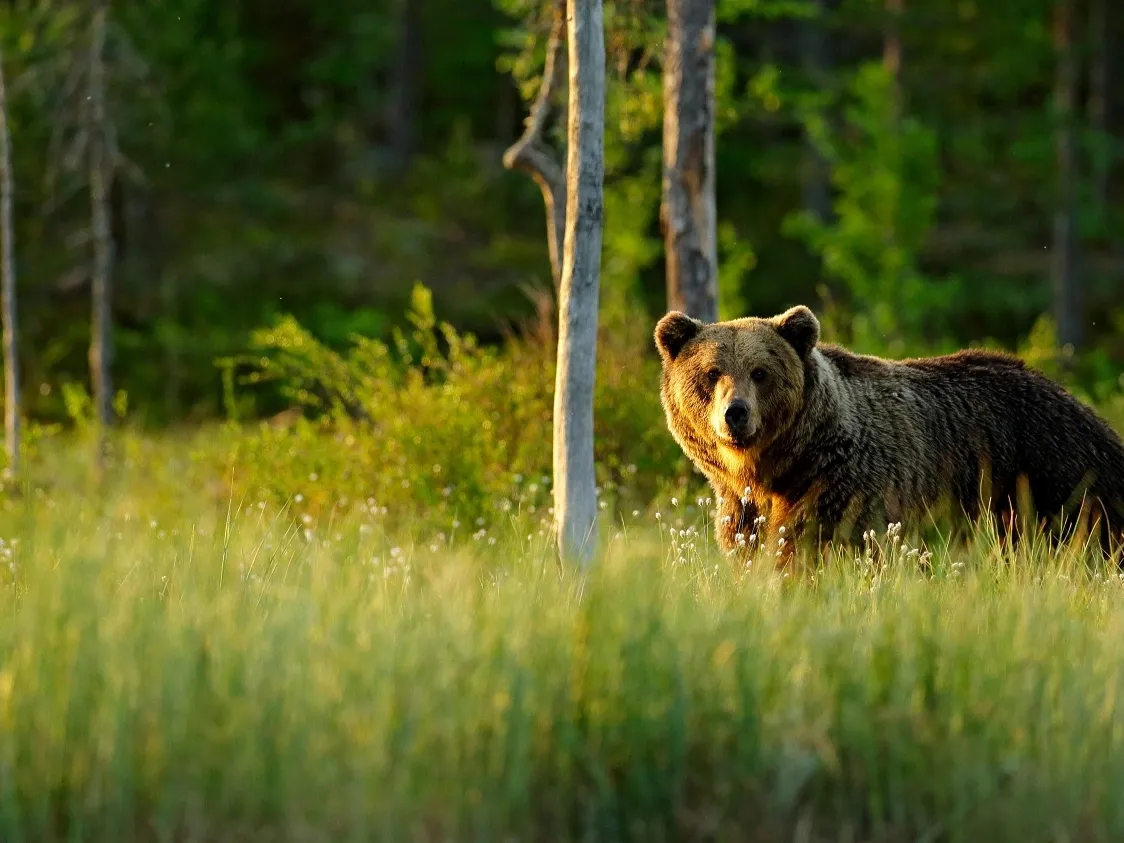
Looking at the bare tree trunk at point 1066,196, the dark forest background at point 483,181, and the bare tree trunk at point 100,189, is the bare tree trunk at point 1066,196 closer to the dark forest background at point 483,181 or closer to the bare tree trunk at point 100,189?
the dark forest background at point 483,181

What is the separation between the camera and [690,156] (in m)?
10.1

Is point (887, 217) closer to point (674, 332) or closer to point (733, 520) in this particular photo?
point (674, 332)

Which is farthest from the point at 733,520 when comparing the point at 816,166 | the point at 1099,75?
the point at 1099,75

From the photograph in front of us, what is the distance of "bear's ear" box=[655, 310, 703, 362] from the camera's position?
699 centimetres

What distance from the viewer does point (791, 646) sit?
15.3ft

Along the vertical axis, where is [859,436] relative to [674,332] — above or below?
below

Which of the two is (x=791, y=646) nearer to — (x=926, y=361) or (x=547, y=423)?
(x=926, y=361)

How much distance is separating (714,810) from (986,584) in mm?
2339

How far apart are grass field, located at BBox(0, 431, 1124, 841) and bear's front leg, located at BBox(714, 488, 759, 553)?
1948 mm

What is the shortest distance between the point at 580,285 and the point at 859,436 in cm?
155

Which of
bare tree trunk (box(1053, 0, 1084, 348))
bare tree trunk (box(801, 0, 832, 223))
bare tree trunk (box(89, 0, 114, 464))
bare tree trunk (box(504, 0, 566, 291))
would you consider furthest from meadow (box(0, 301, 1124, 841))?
bare tree trunk (box(801, 0, 832, 223))

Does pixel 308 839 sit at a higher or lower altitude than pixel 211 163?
lower

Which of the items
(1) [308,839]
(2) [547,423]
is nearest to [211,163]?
(2) [547,423]

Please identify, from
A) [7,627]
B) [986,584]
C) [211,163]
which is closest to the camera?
[7,627]
